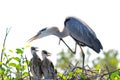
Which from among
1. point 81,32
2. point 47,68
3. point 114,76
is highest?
point 81,32

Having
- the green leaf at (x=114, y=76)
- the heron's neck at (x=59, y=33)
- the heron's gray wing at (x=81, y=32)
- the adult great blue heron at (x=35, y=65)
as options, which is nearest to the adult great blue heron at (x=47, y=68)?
the adult great blue heron at (x=35, y=65)

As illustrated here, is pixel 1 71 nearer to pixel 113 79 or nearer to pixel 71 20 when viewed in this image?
pixel 113 79

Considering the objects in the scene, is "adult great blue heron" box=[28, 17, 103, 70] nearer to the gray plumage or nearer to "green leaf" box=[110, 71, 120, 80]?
the gray plumage

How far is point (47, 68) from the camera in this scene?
401 inches

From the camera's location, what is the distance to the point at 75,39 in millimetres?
12367

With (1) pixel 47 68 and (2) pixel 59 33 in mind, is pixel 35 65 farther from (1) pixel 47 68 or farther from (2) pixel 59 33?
(2) pixel 59 33

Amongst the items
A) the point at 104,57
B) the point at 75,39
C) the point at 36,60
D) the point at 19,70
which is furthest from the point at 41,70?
the point at 104,57

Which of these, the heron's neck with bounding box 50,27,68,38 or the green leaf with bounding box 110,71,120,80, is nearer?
the green leaf with bounding box 110,71,120,80

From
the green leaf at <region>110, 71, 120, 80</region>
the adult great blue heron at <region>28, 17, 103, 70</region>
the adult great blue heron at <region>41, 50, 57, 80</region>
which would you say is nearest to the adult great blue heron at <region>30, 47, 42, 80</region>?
the adult great blue heron at <region>41, 50, 57, 80</region>

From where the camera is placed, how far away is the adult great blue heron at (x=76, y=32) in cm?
1199

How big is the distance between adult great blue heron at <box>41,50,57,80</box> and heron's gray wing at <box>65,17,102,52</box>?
161 centimetres

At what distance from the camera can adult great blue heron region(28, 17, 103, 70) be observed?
12.0 m

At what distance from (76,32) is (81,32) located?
121mm

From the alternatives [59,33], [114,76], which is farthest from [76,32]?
[114,76]
